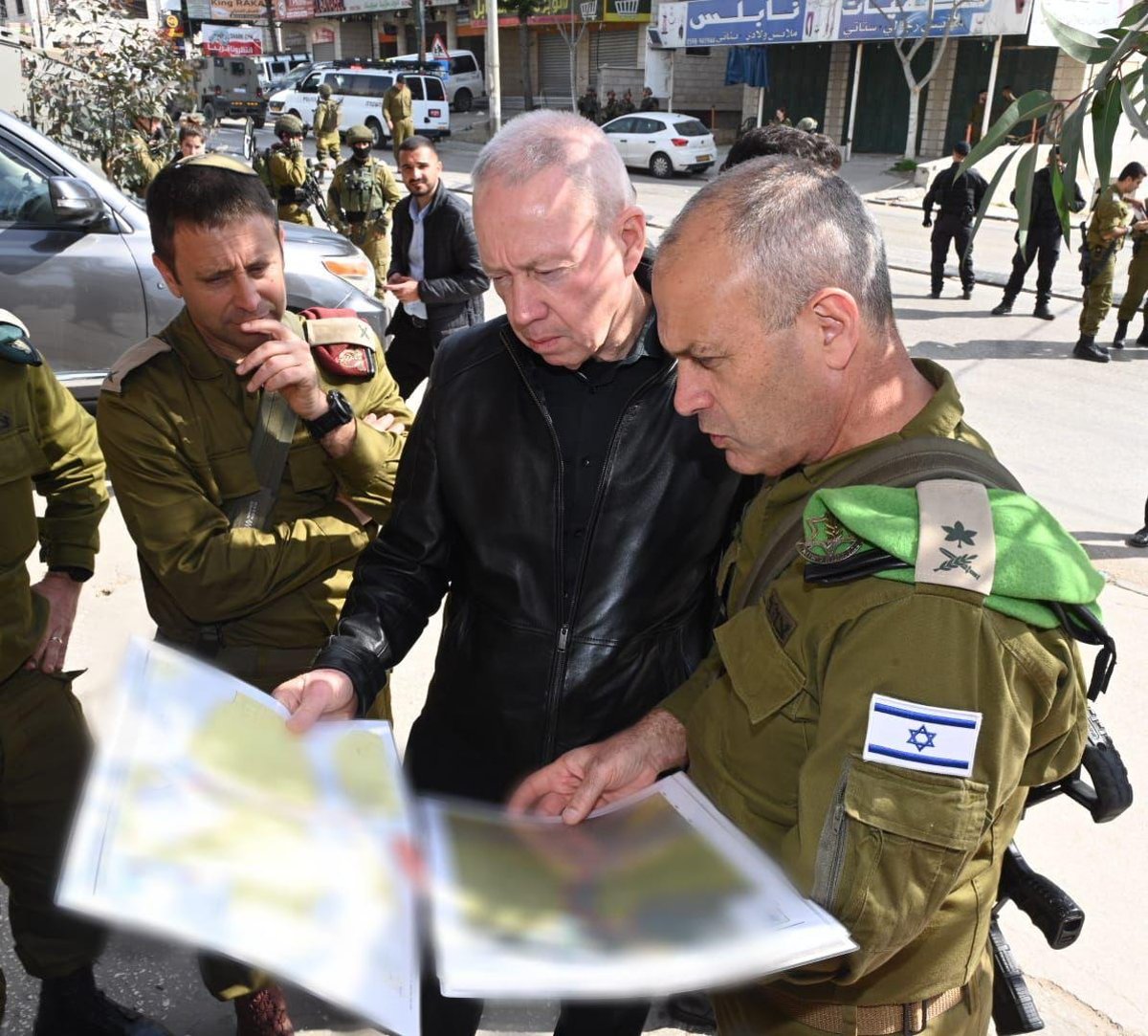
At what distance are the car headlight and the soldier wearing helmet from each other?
4112 mm

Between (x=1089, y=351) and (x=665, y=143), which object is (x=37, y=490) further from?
(x=665, y=143)

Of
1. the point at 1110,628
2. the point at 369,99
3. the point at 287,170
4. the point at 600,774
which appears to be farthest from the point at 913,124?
the point at 600,774

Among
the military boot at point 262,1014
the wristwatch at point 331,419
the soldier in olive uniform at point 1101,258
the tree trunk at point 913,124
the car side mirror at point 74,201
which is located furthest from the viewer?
the tree trunk at point 913,124

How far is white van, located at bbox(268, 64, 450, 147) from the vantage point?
27.2 metres

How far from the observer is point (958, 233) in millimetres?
10758

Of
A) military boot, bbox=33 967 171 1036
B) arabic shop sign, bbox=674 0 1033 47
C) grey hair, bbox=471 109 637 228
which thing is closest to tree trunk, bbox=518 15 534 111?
arabic shop sign, bbox=674 0 1033 47

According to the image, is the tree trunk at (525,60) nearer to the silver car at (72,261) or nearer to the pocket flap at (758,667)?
the silver car at (72,261)

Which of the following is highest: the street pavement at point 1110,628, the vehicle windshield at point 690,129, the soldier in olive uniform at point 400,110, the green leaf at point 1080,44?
the green leaf at point 1080,44

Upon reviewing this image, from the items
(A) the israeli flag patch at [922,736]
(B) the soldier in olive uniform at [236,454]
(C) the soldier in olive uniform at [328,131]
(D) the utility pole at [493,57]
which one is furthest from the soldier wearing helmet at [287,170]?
(D) the utility pole at [493,57]

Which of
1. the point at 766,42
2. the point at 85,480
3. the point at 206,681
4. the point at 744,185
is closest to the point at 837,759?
the point at 744,185

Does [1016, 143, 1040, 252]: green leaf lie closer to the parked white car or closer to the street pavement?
the street pavement

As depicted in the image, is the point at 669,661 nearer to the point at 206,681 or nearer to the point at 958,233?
the point at 206,681

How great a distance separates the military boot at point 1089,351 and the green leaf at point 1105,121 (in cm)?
830

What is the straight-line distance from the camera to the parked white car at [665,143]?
21438mm
